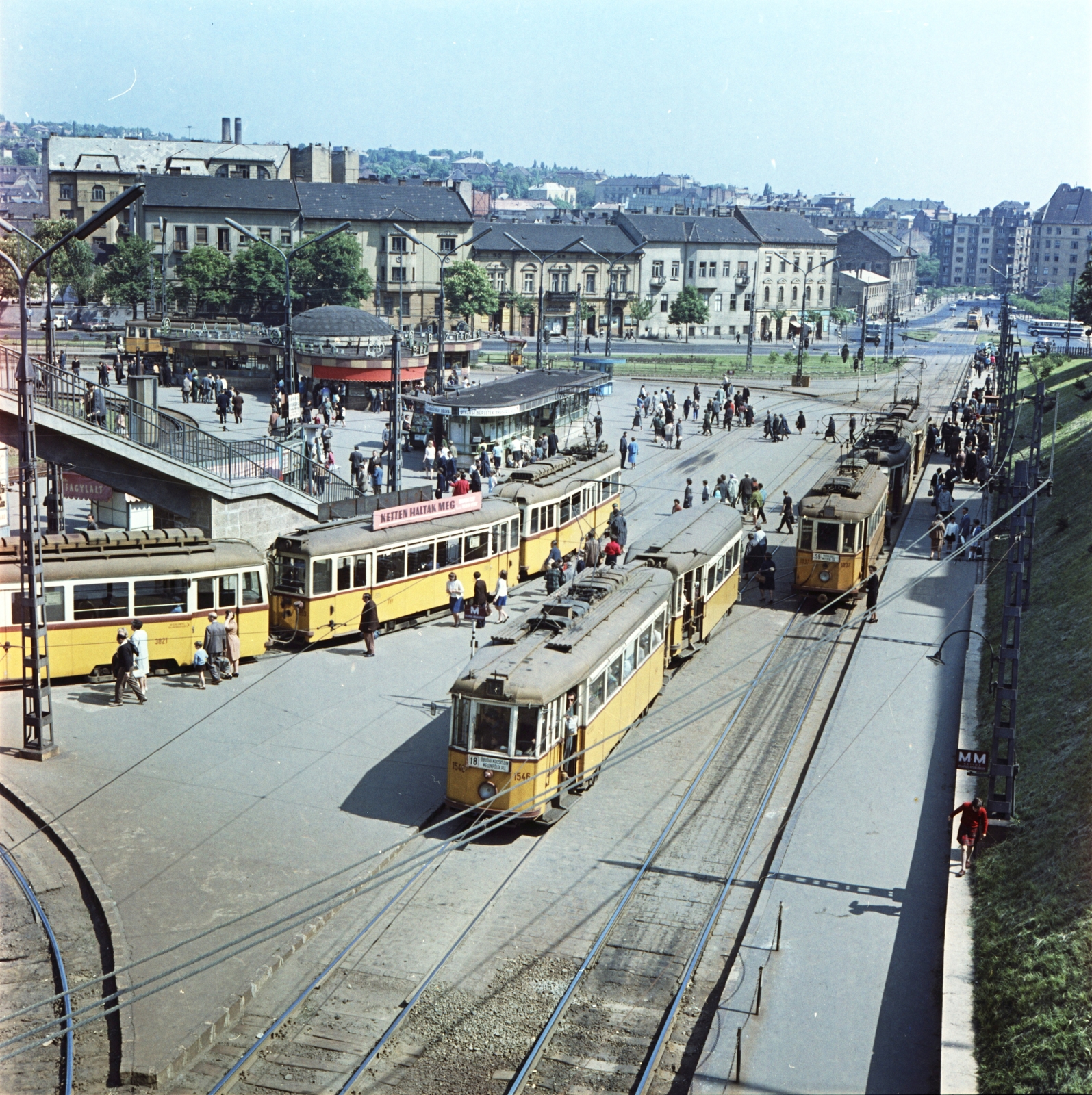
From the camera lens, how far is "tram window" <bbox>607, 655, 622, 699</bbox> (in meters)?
21.3

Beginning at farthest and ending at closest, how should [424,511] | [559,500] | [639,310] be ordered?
1. [639,310]
2. [559,500]
3. [424,511]

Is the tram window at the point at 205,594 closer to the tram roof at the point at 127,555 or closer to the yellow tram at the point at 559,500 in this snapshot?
the tram roof at the point at 127,555

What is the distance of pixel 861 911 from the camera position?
1702cm

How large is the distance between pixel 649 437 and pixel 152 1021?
47570 mm

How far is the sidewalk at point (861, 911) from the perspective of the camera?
13633mm

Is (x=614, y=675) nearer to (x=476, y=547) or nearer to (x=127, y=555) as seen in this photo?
(x=127, y=555)

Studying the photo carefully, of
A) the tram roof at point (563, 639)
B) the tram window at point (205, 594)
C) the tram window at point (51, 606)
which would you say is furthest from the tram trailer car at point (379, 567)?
the tram roof at point (563, 639)

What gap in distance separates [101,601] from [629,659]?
9.74 metres

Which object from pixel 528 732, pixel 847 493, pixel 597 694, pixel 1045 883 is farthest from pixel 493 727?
pixel 847 493

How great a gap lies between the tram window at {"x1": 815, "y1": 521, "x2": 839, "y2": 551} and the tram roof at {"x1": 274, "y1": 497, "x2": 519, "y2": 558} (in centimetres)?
736

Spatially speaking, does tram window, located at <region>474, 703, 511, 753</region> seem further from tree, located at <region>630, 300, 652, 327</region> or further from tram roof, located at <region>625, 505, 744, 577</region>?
tree, located at <region>630, 300, 652, 327</region>

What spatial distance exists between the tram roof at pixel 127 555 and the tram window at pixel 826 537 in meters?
12.8

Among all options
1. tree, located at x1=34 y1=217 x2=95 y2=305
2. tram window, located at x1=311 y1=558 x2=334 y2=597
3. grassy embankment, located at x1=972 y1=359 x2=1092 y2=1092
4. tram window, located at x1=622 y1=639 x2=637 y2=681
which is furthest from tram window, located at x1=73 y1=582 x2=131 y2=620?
tree, located at x1=34 y1=217 x2=95 y2=305

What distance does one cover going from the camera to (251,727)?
23.4 meters
